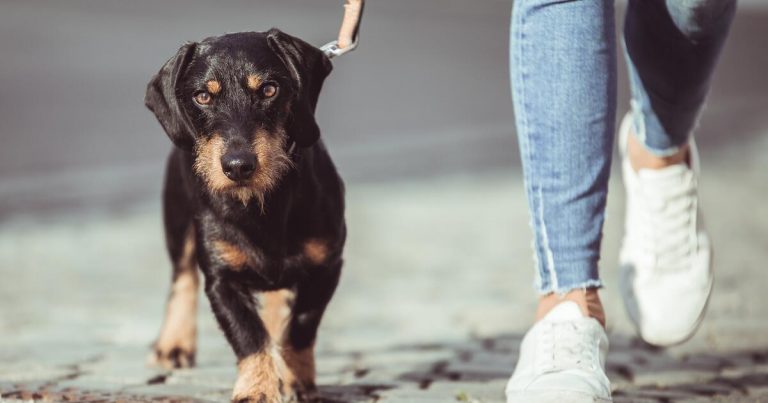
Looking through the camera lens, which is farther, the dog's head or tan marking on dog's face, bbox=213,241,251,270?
tan marking on dog's face, bbox=213,241,251,270

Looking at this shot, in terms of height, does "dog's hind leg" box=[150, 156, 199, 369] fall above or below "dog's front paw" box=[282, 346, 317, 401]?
above

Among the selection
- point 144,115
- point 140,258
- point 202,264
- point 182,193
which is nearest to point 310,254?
point 202,264

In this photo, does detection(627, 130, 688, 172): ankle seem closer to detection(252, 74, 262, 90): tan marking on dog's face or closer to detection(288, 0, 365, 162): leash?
detection(288, 0, 365, 162): leash

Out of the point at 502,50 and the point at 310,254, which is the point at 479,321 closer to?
the point at 310,254

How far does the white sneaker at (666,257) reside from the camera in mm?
4340

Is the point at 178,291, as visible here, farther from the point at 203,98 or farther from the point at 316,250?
the point at 203,98

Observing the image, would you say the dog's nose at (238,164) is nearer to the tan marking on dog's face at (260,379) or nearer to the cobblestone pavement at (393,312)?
the tan marking on dog's face at (260,379)

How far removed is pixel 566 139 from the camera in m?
3.56

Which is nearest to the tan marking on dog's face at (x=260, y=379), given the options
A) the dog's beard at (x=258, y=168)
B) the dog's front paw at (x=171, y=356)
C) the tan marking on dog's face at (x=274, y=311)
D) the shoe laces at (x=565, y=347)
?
the dog's beard at (x=258, y=168)

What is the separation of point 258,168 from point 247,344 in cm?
65

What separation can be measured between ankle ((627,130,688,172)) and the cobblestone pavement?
80 cm

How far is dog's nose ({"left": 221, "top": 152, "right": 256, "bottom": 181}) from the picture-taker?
332 centimetres

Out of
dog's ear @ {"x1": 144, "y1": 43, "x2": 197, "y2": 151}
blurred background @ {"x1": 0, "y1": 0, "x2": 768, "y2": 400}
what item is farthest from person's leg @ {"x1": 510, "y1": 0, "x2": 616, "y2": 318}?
blurred background @ {"x1": 0, "y1": 0, "x2": 768, "y2": 400}

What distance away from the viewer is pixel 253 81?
3.42 meters
